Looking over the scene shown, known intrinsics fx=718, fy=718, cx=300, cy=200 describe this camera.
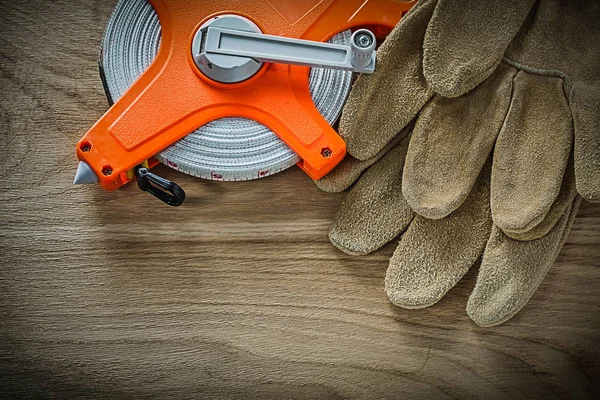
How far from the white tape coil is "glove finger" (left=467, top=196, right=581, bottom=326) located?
238 mm

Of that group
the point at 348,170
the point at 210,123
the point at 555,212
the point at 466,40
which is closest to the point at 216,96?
the point at 210,123

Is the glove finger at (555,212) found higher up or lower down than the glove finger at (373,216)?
higher up

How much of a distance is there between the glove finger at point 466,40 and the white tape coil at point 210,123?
0.11m

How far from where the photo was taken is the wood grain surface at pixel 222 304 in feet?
2.57

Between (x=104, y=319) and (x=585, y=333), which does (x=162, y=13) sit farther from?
(x=585, y=333)

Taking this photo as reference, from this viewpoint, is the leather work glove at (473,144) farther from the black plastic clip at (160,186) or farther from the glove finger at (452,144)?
the black plastic clip at (160,186)

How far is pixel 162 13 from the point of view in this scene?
0.83 meters

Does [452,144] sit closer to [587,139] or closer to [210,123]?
[587,139]

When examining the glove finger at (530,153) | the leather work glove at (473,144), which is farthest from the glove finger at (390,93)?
the glove finger at (530,153)

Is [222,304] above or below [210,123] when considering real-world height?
below

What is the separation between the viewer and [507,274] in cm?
78

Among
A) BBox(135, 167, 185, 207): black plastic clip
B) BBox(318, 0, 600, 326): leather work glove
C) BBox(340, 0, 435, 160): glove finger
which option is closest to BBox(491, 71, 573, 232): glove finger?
BBox(318, 0, 600, 326): leather work glove

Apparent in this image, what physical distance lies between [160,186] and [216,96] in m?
0.12

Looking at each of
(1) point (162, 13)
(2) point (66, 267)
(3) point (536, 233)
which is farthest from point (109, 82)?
(3) point (536, 233)
